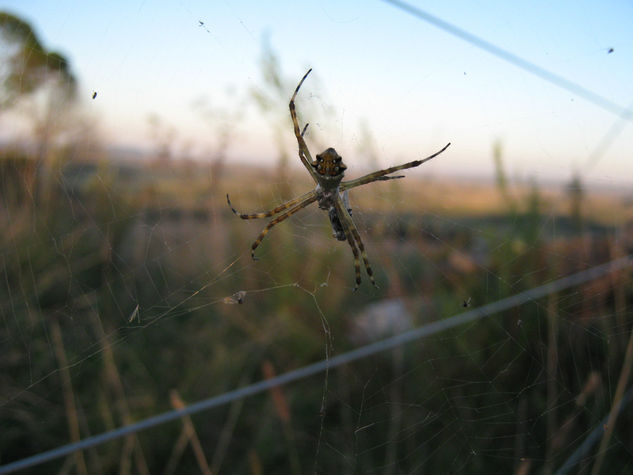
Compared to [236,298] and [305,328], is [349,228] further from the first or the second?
[305,328]

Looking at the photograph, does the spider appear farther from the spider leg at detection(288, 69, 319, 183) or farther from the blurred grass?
the blurred grass

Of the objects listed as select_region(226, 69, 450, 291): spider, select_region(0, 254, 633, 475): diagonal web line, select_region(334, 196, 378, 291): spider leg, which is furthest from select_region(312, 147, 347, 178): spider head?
select_region(0, 254, 633, 475): diagonal web line

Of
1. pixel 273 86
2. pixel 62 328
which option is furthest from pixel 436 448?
pixel 62 328

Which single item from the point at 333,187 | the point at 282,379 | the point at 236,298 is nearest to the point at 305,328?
the point at 236,298

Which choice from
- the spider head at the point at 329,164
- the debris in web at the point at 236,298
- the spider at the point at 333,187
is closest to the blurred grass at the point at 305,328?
the spider at the point at 333,187

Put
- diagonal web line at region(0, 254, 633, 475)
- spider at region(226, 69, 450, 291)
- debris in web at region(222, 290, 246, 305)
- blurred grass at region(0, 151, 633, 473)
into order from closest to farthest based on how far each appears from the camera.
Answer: diagonal web line at region(0, 254, 633, 475), debris in web at region(222, 290, 246, 305), spider at region(226, 69, 450, 291), blurred grass at region(0, 151, 633, 473)

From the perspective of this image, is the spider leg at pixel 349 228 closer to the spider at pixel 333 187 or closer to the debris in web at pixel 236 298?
the spider at pixel 333 187

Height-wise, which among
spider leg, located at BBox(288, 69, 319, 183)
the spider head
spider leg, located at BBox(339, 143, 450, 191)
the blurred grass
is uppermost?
spider leg, located at BBox(288, 69, 319, 183)

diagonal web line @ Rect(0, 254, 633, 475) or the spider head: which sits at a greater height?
the spider head
